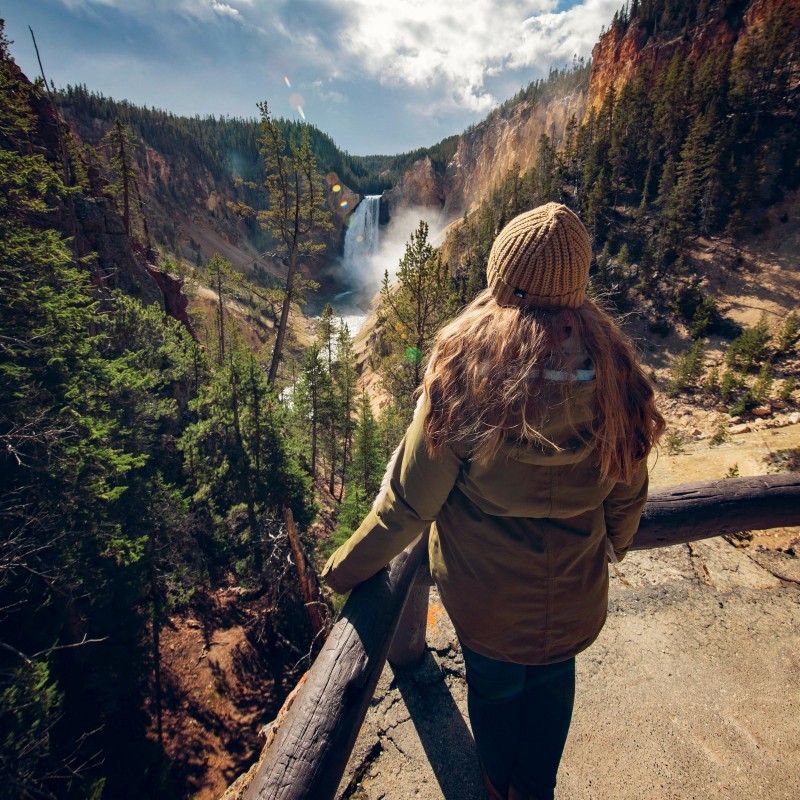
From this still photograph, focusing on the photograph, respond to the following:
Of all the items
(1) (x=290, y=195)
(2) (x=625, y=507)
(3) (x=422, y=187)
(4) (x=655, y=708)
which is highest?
(3) (x=422, y=187)

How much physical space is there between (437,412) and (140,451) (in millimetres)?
10951

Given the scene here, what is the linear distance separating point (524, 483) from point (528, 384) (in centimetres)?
31

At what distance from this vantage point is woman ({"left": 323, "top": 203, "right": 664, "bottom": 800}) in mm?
1169

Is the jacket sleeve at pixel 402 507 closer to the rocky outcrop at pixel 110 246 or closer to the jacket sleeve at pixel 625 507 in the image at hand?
the jacket sleeve at pixel 625 507

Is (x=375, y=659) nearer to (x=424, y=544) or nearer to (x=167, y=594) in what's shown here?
(x=424, y=544)

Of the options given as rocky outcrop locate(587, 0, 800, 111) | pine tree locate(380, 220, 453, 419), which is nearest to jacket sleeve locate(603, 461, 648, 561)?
pine tree locate(380, 220, 453, 419)

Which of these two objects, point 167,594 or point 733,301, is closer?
point 167,594

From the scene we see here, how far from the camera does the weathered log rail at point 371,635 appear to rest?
44.6 inches

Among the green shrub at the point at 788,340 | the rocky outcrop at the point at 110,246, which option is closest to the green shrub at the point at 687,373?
the green shrub at the point at 788,340

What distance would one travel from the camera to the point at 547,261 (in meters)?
1.15

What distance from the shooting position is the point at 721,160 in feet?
88.0

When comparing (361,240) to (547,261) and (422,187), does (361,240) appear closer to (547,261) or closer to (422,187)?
(422,187)

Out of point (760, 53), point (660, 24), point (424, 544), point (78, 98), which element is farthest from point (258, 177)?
point (424, 544)

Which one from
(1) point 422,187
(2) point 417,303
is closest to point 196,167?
(1) point 422,187
